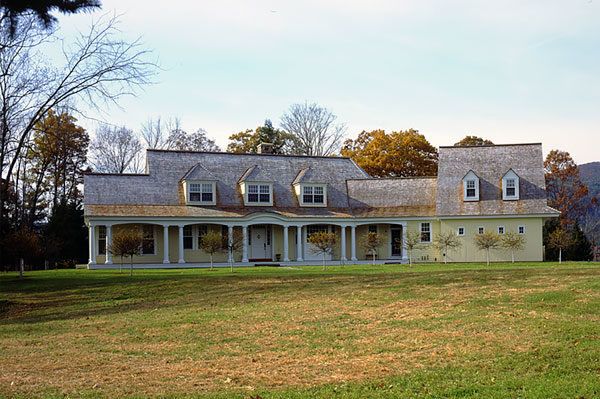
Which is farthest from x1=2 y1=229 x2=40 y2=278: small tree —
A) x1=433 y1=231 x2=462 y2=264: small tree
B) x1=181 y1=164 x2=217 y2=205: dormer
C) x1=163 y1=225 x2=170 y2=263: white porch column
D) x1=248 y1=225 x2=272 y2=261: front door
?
x1=433 y1=231 x2=462 y2=264: small tree

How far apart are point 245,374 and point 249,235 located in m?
27.1

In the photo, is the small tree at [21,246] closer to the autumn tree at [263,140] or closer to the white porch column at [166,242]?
the white porch column at [166,242]

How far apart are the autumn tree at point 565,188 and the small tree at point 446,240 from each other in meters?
18.7

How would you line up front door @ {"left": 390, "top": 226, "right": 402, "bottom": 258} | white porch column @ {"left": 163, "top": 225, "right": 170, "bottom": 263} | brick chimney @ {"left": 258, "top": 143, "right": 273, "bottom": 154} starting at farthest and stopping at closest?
1. brick chimney @ {"left": 258, "top": 143, "right": 273, "bottom": 154}
2. front door @ {"left": 390, "top": 226, "right": 402, "bottom": 258}
3. white porch column @ {"left": 163, "top": 225, "right": 170, "bottom": 263}

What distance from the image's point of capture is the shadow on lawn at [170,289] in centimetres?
1681

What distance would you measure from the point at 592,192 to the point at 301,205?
4730 centimetres

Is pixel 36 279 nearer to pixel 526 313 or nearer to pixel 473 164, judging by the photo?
pixel 526 313

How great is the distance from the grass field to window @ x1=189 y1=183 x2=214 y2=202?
15325 mm

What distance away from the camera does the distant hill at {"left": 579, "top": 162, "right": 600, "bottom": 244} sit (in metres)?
56.4

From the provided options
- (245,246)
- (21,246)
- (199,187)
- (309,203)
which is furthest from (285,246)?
(21,246)

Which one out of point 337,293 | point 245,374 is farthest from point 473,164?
point 245,374

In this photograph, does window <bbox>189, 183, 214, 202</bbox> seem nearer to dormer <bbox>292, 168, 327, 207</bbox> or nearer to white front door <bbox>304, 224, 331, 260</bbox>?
dormer <bbox>292, 168, 327, 207</bbox>

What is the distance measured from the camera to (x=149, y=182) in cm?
3469

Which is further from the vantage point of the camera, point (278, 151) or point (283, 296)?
point (278, 151)
